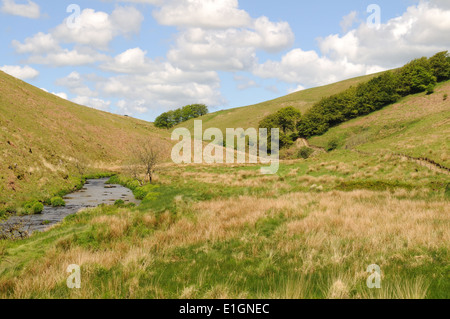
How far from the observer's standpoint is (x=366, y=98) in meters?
89.9

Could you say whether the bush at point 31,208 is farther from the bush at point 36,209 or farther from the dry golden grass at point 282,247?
the dry golden grass at point 282,247

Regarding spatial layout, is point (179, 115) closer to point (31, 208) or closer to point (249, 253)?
point (31, 208)

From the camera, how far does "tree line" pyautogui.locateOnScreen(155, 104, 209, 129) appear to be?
566 feet

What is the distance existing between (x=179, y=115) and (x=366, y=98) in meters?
114

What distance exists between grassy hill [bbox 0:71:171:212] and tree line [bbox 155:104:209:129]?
71.8 metres

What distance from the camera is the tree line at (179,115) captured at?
566ft

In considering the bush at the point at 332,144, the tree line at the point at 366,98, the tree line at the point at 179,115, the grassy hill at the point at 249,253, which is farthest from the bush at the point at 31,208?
the tree line at the point at 179,115

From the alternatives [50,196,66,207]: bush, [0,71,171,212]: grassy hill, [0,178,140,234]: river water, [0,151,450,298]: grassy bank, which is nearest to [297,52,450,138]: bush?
[0,71,171,212]: grassy hill

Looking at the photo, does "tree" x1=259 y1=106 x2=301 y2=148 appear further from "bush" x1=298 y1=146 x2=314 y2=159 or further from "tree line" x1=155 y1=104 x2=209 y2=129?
"tree line" x1=155 y1=104 x2=209 y2=129

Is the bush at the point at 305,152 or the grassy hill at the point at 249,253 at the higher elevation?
the bush at the point at 305,152

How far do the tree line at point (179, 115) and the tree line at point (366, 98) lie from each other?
282ft

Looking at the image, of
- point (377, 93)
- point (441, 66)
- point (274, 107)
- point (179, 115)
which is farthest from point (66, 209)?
point (179, 115)

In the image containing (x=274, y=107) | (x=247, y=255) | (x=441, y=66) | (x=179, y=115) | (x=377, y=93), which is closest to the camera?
(x=247, y=255)

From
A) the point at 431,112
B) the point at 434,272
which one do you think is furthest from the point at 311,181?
the point at 431,112
